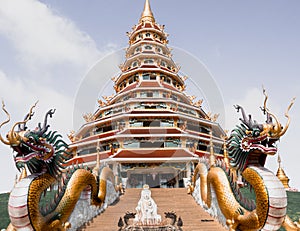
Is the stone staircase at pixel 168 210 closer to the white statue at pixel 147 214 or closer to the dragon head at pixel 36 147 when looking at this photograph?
the white statue at pixel 147 214

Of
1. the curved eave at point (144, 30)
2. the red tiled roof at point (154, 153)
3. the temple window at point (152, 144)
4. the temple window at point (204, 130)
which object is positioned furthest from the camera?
the curved eave at point (144, 30)

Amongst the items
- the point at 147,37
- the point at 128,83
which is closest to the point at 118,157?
the point at 128,83

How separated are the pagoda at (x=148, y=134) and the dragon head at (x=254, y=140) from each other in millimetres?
9980

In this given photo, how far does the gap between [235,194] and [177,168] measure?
1197 cm

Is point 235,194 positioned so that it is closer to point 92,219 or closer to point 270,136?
point 270,136

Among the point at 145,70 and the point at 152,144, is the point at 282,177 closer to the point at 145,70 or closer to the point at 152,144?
the point at 152,144

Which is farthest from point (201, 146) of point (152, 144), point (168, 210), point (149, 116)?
point (168, 210)

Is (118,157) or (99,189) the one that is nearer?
(99,189)

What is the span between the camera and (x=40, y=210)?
5367mm

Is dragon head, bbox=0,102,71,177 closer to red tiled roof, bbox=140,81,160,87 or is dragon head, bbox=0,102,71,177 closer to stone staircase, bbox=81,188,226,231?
stone staircase, bbox=81,188,226,231

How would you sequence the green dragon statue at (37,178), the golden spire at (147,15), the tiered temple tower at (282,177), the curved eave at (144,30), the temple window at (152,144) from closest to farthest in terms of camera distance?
the green dragon statue at (37,178)
the tiered temple tower at (282,177)
the temple window at (152,144)
the curved eave at (144,30)
the golden spire at (147,15)

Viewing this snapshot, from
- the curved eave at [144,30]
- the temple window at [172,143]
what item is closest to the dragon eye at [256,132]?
the temple window at [172,143]

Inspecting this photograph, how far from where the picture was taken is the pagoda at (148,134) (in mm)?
18250

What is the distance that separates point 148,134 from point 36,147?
1418 centimetres
